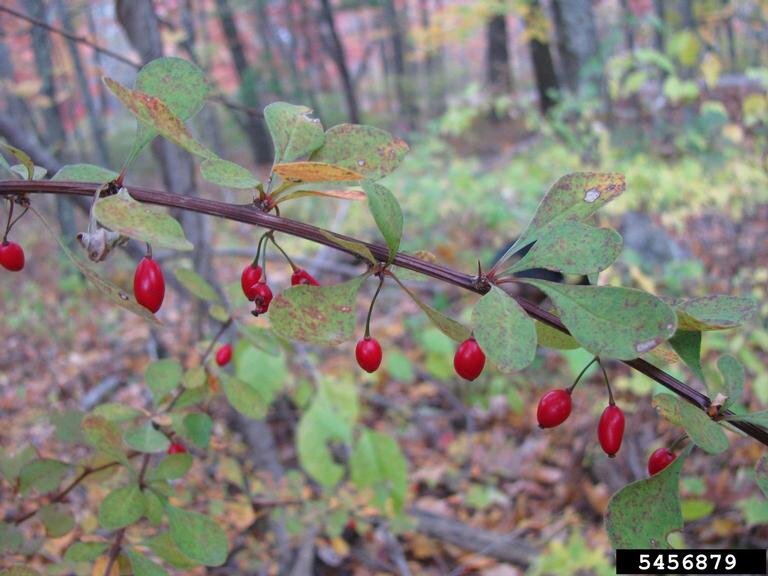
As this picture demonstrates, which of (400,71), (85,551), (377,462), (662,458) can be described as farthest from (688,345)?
(400,71)

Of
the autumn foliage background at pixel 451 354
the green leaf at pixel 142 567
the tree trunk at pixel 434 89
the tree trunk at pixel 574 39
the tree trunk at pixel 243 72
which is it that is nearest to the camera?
the green leaf at pixel 142 567

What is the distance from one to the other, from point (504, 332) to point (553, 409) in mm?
140

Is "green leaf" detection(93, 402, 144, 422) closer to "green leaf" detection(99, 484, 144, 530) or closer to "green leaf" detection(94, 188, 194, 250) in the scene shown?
"green leaf" detection(99, 484, 144, 530)

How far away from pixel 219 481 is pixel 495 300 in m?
1.66

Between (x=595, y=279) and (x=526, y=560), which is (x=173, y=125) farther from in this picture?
(x=526, y=560)

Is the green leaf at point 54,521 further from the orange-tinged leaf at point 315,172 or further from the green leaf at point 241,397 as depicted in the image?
the orange-tinged leaf at point 315,172

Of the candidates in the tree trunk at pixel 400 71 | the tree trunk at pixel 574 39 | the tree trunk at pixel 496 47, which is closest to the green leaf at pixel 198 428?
the tree trunk at pixel 574 39

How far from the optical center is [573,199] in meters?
0.58

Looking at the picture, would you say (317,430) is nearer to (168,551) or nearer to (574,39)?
(168,551)

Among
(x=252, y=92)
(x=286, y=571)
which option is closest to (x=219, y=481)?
(x=286, y=571)

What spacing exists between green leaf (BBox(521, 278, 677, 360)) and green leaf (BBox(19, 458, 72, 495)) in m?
0.72

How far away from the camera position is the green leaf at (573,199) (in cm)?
57

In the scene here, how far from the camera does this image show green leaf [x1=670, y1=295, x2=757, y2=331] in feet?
1.60

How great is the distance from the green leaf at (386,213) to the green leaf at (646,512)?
0.91ft
